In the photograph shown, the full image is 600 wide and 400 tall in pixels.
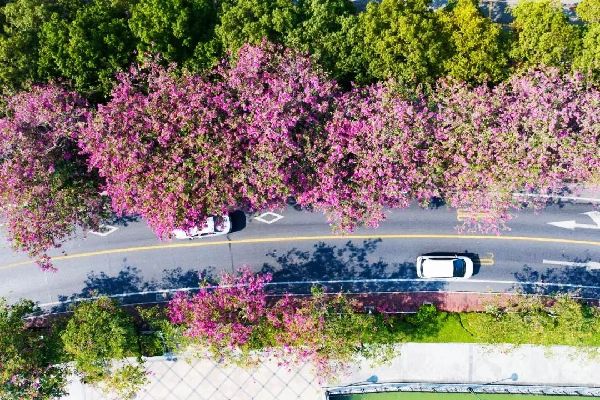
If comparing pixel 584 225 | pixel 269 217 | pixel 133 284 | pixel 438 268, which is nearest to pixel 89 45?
pixel 269 217

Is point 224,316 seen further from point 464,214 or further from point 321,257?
point 464,214

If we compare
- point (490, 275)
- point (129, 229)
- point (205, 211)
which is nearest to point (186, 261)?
point (129, 229)

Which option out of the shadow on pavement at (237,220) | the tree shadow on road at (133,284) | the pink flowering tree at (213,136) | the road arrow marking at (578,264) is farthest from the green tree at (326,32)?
the road arrow marking at (578,264)

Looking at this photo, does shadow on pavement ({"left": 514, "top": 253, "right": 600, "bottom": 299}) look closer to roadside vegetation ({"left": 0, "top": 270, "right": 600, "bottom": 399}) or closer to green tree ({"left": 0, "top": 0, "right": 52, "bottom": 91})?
roadside vegetation ({"left": 0, "top": 270, "right": 600, "bottom": 399})

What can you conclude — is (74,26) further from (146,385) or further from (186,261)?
(146,385)

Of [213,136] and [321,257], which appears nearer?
[213,136]

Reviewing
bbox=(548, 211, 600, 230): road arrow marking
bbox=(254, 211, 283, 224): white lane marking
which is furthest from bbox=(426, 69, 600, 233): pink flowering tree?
bbox=(254, 211, 283, 224): white lane marking
